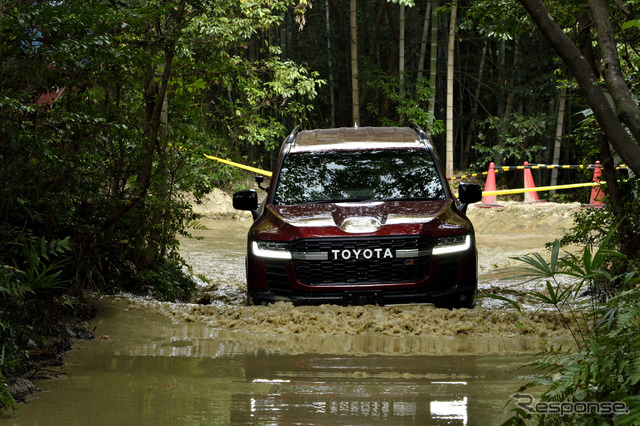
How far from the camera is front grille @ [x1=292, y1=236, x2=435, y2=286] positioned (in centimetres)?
643

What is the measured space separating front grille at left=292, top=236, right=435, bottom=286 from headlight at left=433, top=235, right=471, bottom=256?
7 cm

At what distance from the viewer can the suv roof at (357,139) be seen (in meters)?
7.84

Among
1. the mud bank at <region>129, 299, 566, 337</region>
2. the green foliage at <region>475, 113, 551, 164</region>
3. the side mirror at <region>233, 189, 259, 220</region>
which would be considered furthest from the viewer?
the green foliage at <region>475, 113, 551, 164</region>

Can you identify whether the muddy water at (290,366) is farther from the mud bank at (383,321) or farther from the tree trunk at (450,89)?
the tree trunk at (450,89)

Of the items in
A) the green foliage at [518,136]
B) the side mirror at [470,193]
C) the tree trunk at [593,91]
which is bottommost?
the green foliage at [518,136]

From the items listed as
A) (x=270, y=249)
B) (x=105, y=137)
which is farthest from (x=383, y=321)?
(x=105, y=137)

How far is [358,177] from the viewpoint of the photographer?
7445 millimetres

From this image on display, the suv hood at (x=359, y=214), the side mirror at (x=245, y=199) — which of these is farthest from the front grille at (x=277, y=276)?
the side mirror at (x=245, y=199)

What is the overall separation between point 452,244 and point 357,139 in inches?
74.5

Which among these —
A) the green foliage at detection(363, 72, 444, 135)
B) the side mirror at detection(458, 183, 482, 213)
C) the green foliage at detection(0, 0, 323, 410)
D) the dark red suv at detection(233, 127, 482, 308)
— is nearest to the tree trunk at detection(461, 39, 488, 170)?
the green foliage at detection(363, 72, 444, 135)

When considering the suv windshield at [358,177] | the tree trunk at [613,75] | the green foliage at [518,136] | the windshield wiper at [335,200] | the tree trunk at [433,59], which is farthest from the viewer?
the green foliage at [518,136]

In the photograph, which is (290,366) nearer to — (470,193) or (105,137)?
(470,193)

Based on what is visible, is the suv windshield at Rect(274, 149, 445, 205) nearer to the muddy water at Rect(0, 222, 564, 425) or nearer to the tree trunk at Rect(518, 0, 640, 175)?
the muddy water at Rect(0, 222, 564, 425)

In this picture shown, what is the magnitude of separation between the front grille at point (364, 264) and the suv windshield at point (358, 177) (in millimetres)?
795
